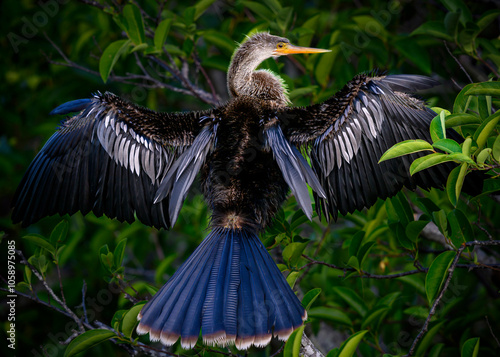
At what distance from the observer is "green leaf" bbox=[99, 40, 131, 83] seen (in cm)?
282

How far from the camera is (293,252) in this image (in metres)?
2.18

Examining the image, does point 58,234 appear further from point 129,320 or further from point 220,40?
point 220,40

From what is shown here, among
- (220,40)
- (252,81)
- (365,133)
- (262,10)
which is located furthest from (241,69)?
(365,133)

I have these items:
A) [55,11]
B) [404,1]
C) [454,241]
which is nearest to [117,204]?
[454,241]

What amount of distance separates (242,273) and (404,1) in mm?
3073

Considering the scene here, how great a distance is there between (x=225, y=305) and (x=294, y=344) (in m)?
0.33

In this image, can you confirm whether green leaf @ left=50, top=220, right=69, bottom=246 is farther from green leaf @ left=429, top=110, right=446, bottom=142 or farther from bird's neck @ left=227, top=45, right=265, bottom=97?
green leaf @ left=429, top=110, right=446, bottom=142

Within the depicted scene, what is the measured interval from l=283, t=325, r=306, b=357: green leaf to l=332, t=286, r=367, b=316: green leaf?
84cm

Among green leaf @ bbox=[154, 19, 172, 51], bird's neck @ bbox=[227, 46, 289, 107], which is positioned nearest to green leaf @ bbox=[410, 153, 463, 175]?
bird's neck @ bbox=[227, 46, 289, 107]

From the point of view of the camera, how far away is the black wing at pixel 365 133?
2309 mm

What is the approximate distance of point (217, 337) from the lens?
1.80m

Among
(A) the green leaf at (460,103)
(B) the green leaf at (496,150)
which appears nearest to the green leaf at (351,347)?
(B) the green leaf at (496,150)

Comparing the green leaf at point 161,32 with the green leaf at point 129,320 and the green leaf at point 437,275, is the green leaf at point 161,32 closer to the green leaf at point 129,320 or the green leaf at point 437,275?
the green leaf at point 129,320

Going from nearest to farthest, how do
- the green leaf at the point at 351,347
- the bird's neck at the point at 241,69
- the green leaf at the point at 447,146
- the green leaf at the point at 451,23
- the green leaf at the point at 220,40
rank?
the green leaf at the point at 447,146 < the green leaf at the point at 351,347 < the green leaf at the point at 451,23 < the bird's neck at the point at 241,69 < the green leaf at the point at 220,40
